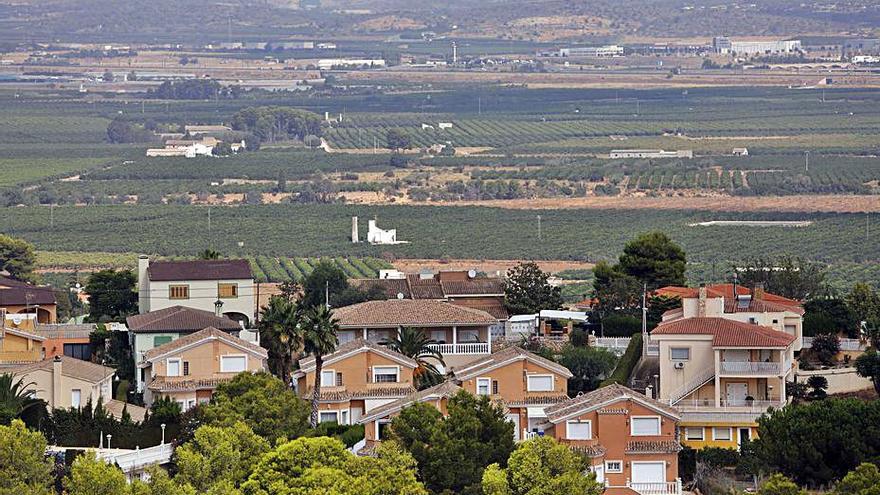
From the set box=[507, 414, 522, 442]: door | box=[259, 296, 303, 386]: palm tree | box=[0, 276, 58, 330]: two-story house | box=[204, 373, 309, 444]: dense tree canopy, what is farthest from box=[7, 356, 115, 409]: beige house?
box=[0, 276, 58, 330]: two-story house

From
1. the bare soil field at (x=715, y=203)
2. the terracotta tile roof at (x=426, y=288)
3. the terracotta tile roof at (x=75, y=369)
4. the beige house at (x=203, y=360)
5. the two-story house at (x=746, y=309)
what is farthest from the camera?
the bare soil field at (x=715, y=203)

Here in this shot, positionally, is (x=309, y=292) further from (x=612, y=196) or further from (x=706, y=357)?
(x=612, y=196)

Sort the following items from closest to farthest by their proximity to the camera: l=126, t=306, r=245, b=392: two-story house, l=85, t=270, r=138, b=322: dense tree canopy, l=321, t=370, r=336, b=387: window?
l=321, t=370, r=336, b=387: window
l=126, t=306, r=245, b=392: two-story house
l=85, t=270, r=138, b=322: dense tree canopy

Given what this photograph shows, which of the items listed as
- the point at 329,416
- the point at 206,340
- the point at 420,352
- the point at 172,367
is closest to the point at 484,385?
the point at 329,416

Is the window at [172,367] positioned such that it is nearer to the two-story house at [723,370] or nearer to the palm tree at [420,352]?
the palm tree at [420,352]

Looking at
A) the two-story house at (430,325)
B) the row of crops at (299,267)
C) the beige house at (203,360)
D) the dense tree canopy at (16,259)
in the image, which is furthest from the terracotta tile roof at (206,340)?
the row of crops at (299,267)

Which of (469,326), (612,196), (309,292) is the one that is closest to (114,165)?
(612,196)

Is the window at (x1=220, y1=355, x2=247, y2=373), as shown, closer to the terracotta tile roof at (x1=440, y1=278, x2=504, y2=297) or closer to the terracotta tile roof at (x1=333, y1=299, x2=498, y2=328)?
the terracotta tile roof at (x1=333, y1=299, x2=498, y2=328)
